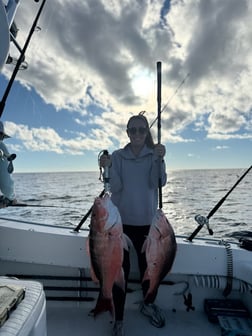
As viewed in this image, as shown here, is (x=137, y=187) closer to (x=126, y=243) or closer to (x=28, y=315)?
(x=126, y=243)

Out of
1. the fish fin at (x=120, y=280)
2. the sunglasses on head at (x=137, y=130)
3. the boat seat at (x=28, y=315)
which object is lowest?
the fish fin at (x=120, y=280)

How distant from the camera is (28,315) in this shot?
1396 millimetres

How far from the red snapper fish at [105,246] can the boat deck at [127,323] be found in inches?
28.0

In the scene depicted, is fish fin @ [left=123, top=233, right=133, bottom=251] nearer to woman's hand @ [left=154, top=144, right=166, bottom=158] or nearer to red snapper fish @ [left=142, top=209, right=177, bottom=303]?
red snapper fish @ [left=142, top=209, right=177, bottom=303]

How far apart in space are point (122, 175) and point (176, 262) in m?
1.09

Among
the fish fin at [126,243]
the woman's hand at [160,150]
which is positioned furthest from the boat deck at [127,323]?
the woman's hand at [160,150]

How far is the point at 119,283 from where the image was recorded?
2551 mm

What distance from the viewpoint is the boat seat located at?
129 cm

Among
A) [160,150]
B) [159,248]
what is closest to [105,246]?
[159,248]

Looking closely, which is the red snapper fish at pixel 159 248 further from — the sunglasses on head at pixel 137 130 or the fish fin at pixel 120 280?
the sunglasses on head at pixel 137 130

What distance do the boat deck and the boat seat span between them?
1.53 metres

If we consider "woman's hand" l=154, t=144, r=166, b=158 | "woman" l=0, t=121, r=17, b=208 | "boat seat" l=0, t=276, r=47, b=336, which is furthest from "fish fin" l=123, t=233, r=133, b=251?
"woman" l=0, t=121, r=17, b=208

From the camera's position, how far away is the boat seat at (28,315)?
1288mm

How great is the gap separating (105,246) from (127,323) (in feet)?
→ 3.88
